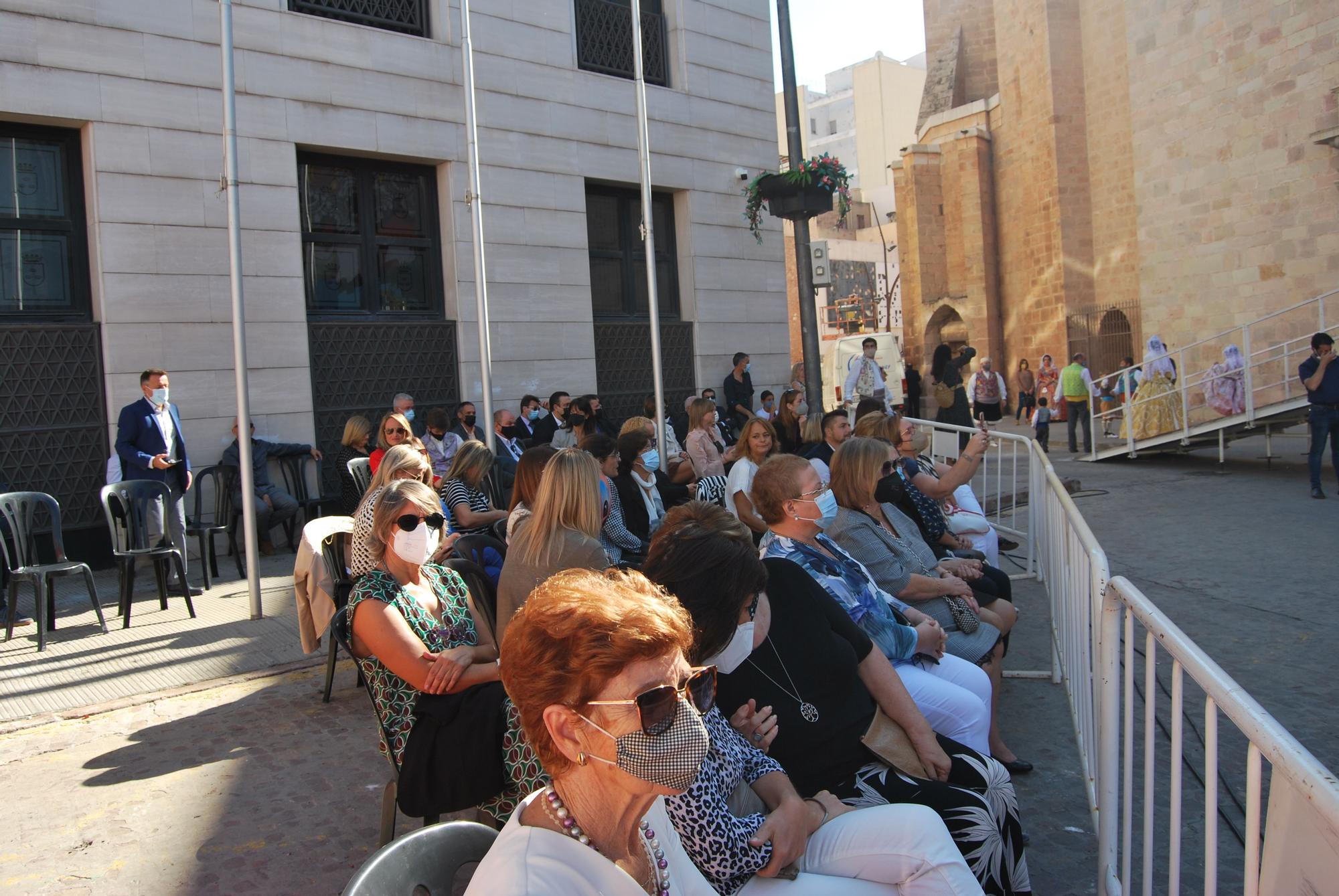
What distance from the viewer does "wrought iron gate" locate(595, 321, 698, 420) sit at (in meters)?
13.6

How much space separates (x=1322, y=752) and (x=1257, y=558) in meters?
4.59

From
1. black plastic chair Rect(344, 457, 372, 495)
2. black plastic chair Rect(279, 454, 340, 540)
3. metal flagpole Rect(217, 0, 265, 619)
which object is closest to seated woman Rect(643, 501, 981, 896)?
metal flagpole Rect(217, 0, 265, 619)

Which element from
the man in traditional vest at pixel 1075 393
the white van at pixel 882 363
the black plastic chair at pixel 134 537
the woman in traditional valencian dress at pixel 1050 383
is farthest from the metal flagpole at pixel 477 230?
the woman in traditional valencian dress at pixel 1050 383

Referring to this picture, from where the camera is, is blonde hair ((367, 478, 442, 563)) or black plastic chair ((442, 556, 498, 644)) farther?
black plastic chair ((442, 556, 498, 644))

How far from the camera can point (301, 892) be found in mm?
3488

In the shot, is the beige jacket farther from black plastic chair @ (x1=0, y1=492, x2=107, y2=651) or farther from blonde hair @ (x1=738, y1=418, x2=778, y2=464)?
blonde hair @ (x1=738, y1=418, x2=778, y2=464)

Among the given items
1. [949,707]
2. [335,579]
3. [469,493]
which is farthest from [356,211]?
[949,707]

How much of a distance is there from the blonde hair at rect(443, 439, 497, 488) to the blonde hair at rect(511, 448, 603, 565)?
2.40m

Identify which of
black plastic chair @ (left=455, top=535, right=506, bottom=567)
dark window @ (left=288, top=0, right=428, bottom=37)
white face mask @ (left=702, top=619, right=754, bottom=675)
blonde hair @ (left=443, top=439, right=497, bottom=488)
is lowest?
white face mask @ (left=702, top=619, right=754, bottom=675)

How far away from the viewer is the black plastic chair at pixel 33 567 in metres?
6.57

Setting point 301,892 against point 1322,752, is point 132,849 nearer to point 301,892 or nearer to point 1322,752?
point 301,892

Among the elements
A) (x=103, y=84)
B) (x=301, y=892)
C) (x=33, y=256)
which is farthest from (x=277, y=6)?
(x=301, y=892)

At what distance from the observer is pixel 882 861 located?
8.34 feet

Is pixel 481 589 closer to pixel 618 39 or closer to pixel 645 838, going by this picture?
pixel 645 838
